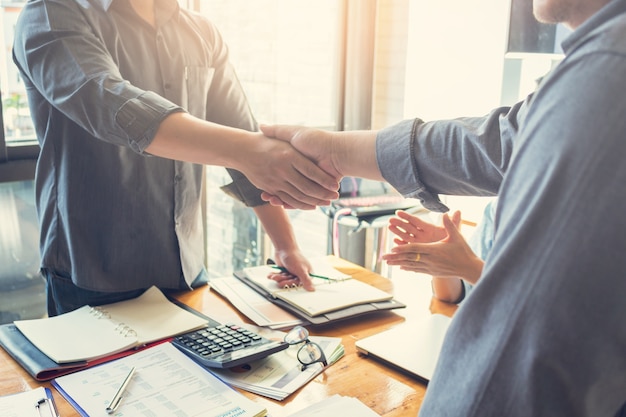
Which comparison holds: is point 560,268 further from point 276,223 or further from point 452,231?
point 276,223

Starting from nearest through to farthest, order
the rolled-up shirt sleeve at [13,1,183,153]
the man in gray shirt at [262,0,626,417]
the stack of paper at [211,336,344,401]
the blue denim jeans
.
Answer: the man in gray shirt at [262,0,626,417], the stack of paper at [211,336,344,401], the rolled-up shirt sleeve at [13,1,183,153], the blue denim jeans

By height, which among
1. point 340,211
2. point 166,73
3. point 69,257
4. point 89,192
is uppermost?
point 166,73

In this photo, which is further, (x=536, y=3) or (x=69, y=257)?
(x=69, y=257)

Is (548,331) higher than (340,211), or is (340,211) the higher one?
(548,331)

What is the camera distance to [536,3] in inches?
32.9

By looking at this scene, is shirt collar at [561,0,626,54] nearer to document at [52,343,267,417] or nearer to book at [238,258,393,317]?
document at [52,343,267,417]

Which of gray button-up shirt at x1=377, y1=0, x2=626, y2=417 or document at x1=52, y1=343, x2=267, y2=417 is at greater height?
gray button-up shirt at x1=377, y1=0, x2=626, y2=417

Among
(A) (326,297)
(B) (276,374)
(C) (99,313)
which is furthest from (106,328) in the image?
(A) (326,297)

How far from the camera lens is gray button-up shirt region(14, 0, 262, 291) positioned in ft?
4.33

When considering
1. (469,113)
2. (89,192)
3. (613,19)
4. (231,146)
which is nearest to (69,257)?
(89,192)

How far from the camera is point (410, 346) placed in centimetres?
126

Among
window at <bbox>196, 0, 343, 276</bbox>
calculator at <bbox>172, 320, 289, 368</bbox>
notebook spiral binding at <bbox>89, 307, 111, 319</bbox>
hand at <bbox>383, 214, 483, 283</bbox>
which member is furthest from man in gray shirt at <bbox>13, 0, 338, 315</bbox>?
window at <bbox>196, 0, 343, 276</bbox>

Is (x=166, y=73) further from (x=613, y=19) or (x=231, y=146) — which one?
(x=613, y=19)

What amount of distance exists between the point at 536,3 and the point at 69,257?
1201 millimetres
